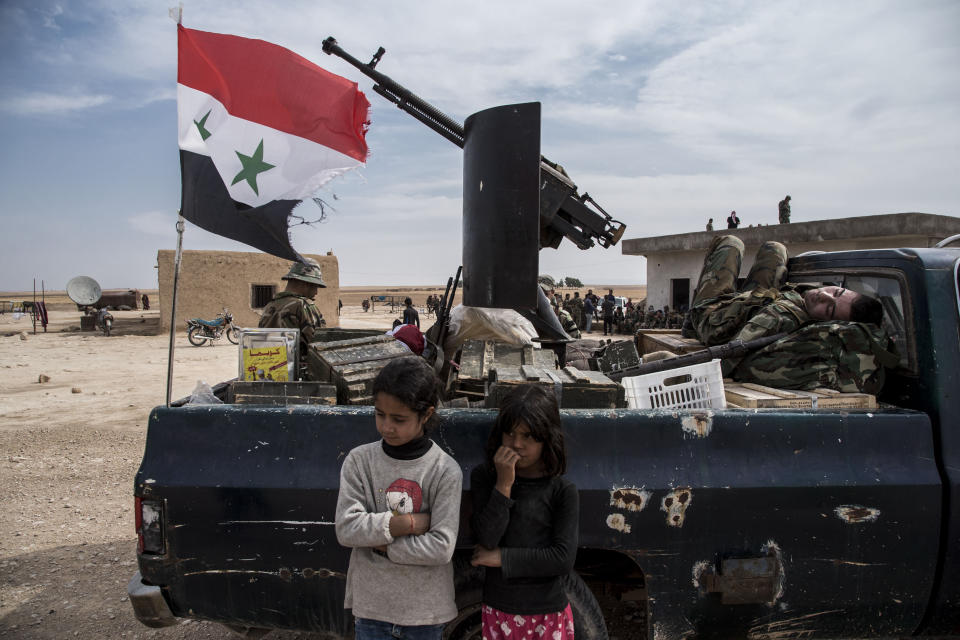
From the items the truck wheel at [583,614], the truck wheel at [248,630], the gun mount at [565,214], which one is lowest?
the truck wheel at [248,630]

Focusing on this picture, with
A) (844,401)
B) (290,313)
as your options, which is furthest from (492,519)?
(290,313)

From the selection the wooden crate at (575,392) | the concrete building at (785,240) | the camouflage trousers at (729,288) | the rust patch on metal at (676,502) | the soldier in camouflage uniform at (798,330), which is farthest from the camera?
the concrete building at (785,240)

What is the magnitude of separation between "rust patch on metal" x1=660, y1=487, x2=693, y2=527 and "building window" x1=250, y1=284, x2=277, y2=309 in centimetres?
2011

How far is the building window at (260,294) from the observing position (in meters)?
20.5

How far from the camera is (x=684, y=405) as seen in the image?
2479mm

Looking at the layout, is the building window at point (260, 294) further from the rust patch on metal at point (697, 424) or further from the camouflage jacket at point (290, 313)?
the rust patch on metal at point (697, 424)

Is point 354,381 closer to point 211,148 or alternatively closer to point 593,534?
point 593,534

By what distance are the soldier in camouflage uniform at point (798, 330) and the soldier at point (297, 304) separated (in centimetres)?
313

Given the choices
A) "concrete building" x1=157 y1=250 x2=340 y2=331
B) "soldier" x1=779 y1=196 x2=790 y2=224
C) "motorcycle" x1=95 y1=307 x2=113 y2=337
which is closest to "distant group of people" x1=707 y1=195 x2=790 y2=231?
"soldier" x1=779 y1=196 x2=790 y2=224

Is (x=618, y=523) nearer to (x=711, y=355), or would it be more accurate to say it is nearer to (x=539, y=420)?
(x=539, y=420)

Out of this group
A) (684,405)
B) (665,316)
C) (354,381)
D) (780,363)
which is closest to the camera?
(684,405)

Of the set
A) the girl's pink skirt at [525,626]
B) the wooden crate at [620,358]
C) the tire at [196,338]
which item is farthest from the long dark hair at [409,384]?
the tire at [196,338]

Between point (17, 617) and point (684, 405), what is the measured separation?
3504 mm

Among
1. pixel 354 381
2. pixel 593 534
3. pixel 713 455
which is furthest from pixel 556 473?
pixel 354 381
